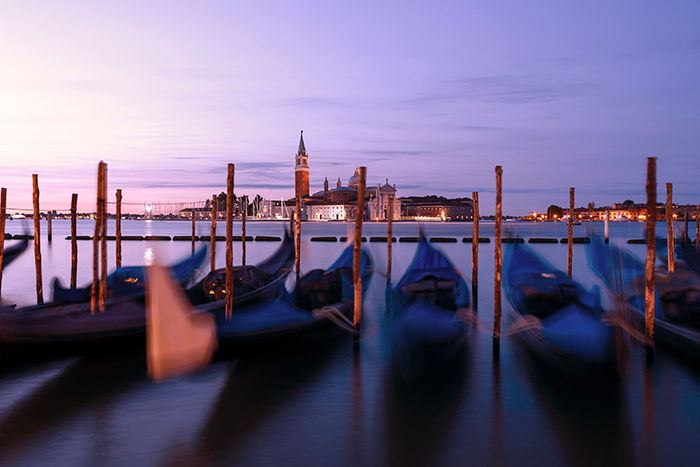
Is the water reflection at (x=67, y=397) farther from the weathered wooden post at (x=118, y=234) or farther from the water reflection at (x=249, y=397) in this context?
the weathered wooden post at (x=118, y=234)

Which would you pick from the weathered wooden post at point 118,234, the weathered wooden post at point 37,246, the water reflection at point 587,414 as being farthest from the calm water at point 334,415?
the weathered wooden post at point 118,234

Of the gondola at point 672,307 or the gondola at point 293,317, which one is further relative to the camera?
the gondola at point 672,307

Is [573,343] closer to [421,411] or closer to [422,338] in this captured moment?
[422,338]

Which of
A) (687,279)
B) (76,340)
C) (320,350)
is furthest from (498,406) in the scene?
(76,340)

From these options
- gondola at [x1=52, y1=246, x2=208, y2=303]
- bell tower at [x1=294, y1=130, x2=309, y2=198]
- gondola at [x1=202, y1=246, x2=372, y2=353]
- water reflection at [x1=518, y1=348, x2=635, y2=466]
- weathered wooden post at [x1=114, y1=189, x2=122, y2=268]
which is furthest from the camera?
bell tower at [x1=294, y1=130, x2=309, y2=198]

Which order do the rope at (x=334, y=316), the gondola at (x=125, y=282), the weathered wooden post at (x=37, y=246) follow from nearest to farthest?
the rope at (x=334, y=316)
the gondola at (x=125, y=282)
the weathered wooden post at (x=37, y=246)

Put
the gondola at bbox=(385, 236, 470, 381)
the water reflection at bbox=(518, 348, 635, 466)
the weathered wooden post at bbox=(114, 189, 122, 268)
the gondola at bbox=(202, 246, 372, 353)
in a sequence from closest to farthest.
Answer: the water reflection at bbox=(518, 348, 635, 466), the gondola at bbox=(385, 236, 470, 381), the gondola at bbox=(202, 246, 372, 353), the weathered wooden post at bbox=(114, 189, 122, 268)

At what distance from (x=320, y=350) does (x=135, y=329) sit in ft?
7.90

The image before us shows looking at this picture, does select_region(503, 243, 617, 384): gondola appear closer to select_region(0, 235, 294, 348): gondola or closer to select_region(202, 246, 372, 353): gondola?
select_region(202, 246, 372, 353): gondola

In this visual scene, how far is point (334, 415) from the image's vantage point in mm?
5746

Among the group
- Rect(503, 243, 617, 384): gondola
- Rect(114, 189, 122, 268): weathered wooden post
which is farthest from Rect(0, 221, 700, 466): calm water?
Rect(114, 189, 122, 268): weathered wooden post

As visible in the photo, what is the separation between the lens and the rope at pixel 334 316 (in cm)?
784

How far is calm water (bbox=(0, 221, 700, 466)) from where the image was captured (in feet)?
15.6

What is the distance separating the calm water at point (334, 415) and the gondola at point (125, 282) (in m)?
2.18
